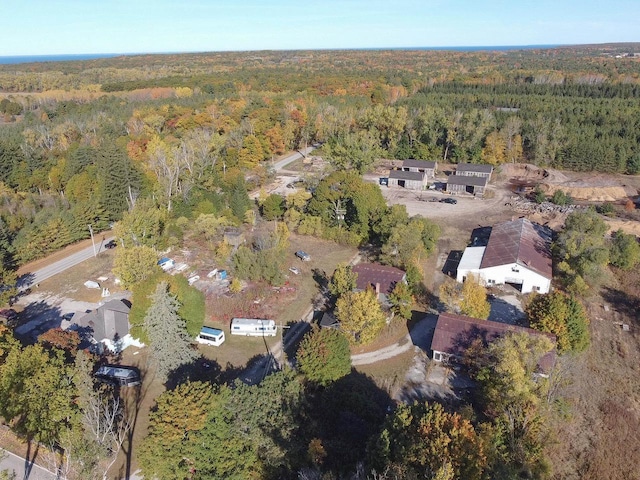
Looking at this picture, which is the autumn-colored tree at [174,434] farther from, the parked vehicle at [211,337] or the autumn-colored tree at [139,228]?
the autumn-colored tree at [139,228]

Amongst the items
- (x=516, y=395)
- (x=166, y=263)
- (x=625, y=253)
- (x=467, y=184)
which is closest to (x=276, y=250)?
(x=166, y=263)

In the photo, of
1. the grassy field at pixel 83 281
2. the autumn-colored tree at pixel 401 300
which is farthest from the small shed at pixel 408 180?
the grassy field at pixel 83 281

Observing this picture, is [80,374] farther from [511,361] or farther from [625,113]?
[625,113]

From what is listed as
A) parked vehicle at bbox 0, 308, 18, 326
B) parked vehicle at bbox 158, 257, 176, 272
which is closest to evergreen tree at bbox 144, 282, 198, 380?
parked vehicle at bbox 0, 308, 18, 326

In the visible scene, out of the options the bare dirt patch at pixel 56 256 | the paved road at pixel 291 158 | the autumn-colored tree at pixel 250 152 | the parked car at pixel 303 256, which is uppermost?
the autumn-colored tree at pixel 250 152

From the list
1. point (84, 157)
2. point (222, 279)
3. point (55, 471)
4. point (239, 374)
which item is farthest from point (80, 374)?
point (84, 157)

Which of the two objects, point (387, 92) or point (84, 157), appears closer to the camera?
point (84, 157)
